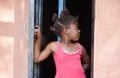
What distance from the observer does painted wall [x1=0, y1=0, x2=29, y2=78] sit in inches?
123

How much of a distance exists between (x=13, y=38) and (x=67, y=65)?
514mm

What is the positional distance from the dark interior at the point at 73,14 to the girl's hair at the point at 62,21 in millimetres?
131

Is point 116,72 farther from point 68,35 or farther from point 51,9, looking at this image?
point 51,9

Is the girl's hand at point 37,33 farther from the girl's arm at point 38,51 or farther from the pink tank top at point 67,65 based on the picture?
the pink tank top at point 67,65

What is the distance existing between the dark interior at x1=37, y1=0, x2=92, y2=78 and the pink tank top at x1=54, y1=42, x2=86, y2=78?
18 centimetres

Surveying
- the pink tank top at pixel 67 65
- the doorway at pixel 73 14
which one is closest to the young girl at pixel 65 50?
the pink tank top at pixel 67 65

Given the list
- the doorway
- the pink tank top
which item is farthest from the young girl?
the doorway

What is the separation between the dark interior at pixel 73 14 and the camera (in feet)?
10.5

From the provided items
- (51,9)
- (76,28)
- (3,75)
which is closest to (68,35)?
(76,28)

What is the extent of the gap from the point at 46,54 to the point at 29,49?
0.55ft

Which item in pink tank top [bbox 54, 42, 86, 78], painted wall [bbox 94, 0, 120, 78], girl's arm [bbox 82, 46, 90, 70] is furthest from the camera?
girl's arm [bbox 82, 46, 90, 70]

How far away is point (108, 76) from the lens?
287 centimetres

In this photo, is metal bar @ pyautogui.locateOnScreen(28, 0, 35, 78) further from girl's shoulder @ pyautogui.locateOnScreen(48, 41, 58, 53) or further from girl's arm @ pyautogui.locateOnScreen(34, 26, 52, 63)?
girl's shoulder @ pyautogui.locateOnScreen(48, 41, 58, 53)

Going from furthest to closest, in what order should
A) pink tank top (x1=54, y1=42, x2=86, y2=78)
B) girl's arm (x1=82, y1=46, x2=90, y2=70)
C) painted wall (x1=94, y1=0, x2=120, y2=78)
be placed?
girl's arm (x1=82, y1=46, x2=90, y2=70) < pink tank top (x1=54, y1=42, x2=86, y2=78) < painted wall (x1=94, y1=0, x2=120, y2=78)
